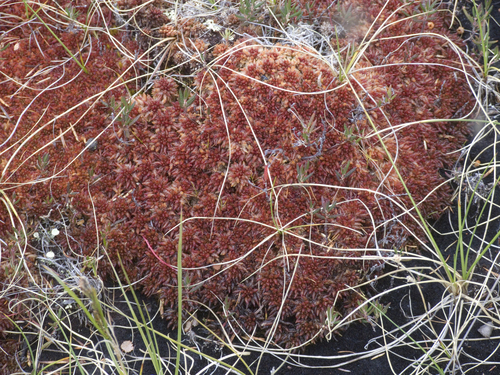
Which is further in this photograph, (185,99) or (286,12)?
(286,12)

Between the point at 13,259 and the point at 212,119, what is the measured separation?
1.61m

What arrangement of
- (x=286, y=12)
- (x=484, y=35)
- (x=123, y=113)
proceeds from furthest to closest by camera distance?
(x=484, y=35) < (x=286, y=12) < (x=123, y=113)

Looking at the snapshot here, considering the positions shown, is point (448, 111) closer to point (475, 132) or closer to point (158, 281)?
point (475, 132)

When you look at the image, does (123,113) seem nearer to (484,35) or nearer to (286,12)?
(286,12)

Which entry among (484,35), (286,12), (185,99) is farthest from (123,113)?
(484,35)

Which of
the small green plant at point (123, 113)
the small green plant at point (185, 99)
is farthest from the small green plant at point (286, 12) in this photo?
the small green plant at point (123, 113)

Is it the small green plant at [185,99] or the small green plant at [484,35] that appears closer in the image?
the small green plant at [185,99]

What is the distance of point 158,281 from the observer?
277cm

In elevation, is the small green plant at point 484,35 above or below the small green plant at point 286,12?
below

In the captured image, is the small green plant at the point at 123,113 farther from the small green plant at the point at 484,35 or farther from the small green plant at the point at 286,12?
the small green plant at the point at 484,35

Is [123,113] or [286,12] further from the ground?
[286,12]

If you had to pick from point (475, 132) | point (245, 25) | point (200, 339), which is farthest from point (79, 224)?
point (475, 132)

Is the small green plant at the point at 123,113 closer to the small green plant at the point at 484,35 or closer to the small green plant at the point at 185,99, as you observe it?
the small green plant at the point at 185,99

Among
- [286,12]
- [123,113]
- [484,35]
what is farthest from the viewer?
[484,35]
